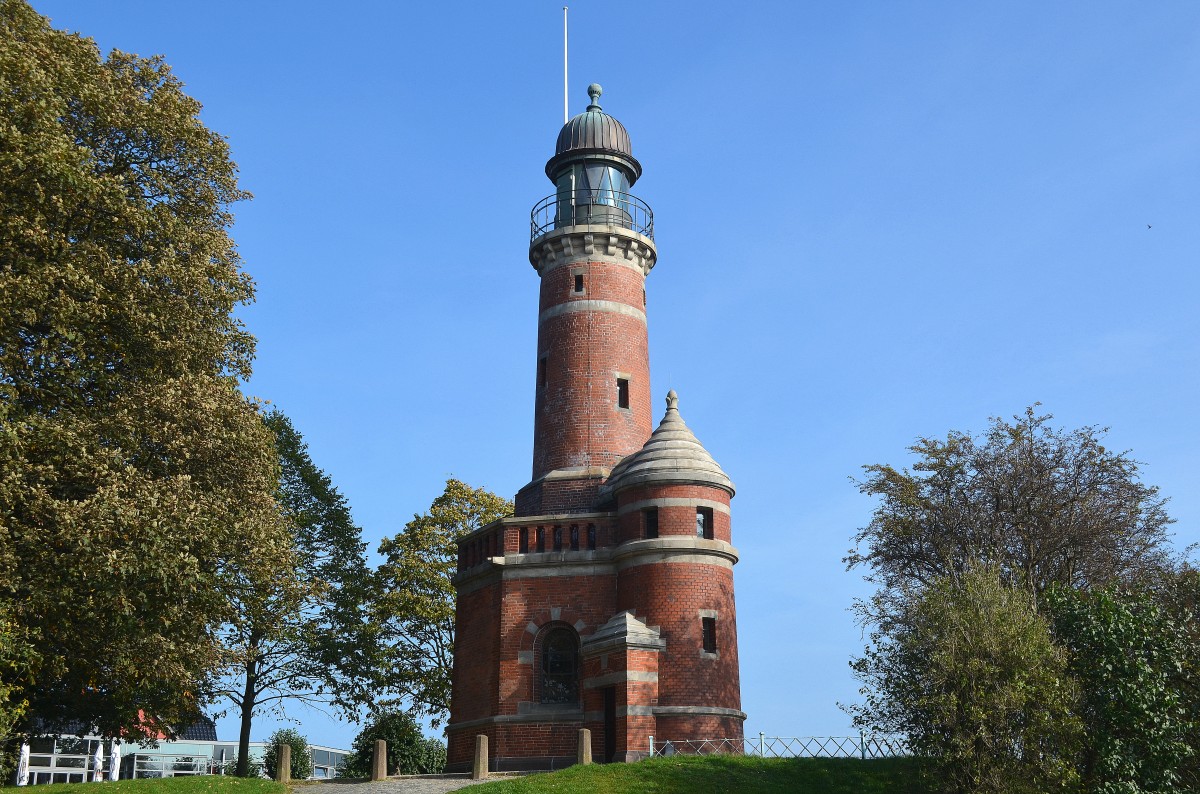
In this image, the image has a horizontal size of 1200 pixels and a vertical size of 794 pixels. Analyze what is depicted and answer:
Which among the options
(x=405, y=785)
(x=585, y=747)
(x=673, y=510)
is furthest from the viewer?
(x=673, y=510)

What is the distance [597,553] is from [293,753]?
20047mm

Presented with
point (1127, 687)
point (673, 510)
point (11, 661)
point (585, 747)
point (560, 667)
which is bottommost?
point (585, 747)

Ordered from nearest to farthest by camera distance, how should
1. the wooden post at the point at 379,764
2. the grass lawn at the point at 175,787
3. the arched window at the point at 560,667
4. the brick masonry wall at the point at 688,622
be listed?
1. the grass lawn at the point at 175,787
2. the wooden post at the point at 379,764
3. the brick masonry wall at the point at 688,622
4. the arched window at the point at 560,667

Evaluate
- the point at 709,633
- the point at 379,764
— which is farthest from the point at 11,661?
the point at 709,633

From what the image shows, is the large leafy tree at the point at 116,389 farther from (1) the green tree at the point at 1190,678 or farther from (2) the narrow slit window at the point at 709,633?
(1) the green tree at the point at 1190,678

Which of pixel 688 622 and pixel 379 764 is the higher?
pixel 688 622

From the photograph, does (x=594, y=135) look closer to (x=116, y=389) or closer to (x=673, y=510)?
(x=673, y=510)

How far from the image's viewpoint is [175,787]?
23781mm

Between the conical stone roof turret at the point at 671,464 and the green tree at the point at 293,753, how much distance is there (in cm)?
1912

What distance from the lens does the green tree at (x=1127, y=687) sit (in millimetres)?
23281

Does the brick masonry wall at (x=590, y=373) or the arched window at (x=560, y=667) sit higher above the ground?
the brick masonry wall at (x=590, y=373)

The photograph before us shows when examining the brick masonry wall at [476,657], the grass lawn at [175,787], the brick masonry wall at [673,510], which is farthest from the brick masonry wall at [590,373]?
the grass lawn at [175,787]

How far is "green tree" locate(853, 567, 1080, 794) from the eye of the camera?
22922 millimetres

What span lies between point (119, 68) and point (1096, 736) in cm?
2584
